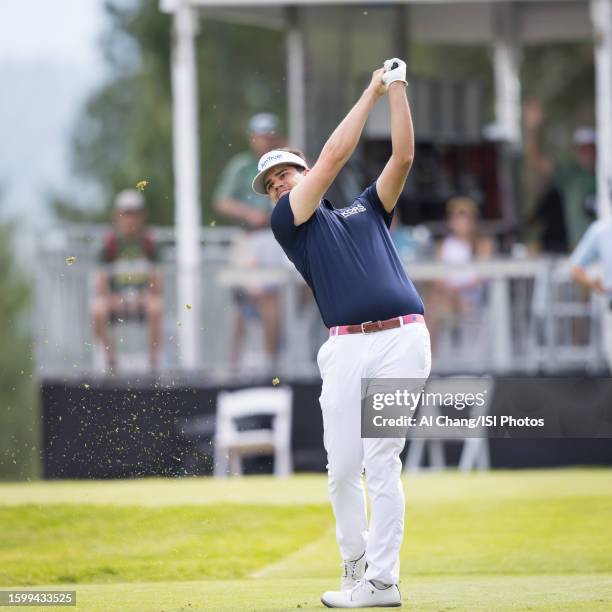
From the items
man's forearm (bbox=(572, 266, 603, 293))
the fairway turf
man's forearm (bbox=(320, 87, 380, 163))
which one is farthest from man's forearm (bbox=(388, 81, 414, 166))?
man's forearm (bbox=(572, 266, 603, 293))

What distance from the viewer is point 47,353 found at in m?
17.2

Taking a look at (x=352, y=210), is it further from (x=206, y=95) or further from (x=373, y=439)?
(x=206, y=95)

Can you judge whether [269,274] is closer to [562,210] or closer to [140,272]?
[140,272]

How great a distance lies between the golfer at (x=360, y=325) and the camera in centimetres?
794

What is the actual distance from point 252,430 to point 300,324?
1134 mm

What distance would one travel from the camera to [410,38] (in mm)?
19141

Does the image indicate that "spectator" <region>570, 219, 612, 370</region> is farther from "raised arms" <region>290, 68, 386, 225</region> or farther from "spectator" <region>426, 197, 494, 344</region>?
"raised arms" <region>290, 68, 386, 225</region>

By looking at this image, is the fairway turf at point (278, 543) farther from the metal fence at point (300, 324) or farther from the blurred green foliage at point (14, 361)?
the blurred green foliage at point (14, 361)

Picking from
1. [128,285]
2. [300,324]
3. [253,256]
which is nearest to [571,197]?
[300,324]

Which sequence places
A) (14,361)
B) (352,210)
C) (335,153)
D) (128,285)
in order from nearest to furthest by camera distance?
(335,153)
(352,210)
(128,285)
(14,361)

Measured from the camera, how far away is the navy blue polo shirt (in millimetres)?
8039

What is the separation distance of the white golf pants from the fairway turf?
0.37m

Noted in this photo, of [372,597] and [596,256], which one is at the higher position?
[596,256]

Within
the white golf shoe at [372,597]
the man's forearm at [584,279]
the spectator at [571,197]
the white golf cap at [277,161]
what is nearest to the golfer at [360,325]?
the white golf shoe at [372,597]
